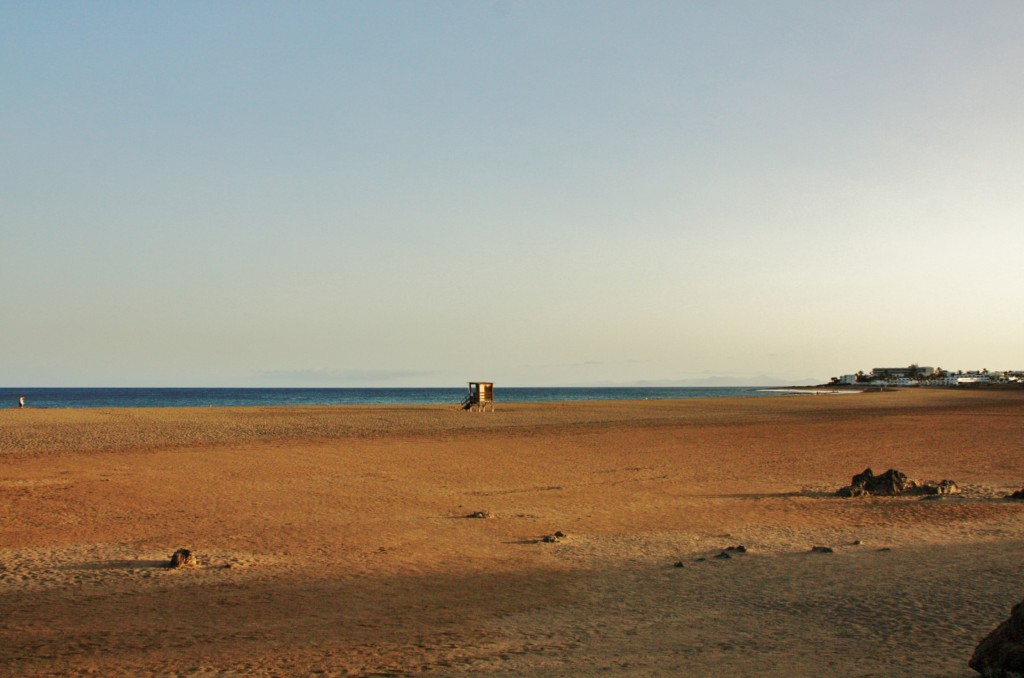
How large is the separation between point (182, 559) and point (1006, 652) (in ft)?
30.8

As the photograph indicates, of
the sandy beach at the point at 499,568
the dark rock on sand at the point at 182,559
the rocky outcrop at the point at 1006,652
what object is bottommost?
the sandy beach at the point at 499,568

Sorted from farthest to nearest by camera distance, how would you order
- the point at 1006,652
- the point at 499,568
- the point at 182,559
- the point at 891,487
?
the point at 891,487
the point at 499,568
the point at 182,559
the point at 1006,652

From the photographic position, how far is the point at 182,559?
1080cm

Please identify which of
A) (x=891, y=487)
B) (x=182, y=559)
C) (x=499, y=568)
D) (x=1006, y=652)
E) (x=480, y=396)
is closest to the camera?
(x=1006, y=652)

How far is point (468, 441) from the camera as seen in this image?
31484 millimetres

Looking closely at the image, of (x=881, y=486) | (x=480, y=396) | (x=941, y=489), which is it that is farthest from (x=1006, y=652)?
(x=480, y=396)

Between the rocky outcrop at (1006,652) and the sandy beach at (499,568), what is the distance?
836 millimetres

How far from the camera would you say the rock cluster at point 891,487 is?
1675 centimetres

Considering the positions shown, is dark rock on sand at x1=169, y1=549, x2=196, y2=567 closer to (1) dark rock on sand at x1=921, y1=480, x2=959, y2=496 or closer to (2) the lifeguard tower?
(1) dark rock on sand at x1=921, y1=480, x2=959, y2=496

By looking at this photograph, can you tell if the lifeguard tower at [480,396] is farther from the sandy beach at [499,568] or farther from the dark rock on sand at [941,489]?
the dark rock on sand at [941,489]

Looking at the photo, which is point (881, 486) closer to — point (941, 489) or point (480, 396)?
point (941, 489)

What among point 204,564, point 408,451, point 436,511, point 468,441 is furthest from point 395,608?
point 468,441

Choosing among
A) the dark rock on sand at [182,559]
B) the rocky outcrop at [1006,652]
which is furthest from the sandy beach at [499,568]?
the rocky outcrop at [1006,652]

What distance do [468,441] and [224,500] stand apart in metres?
15.6
